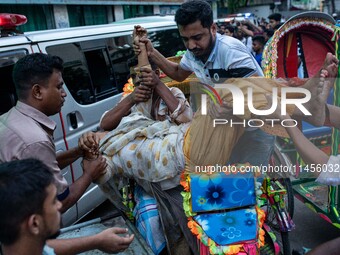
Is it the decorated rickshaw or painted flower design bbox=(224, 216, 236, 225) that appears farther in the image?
the decorated rickshaw

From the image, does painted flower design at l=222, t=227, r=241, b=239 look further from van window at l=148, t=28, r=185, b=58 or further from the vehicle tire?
van window at l=148, t=28, r=185, b=58

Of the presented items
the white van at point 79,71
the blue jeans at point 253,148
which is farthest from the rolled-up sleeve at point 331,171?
the white van at point 79,71

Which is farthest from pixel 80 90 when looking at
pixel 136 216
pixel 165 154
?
pixel 165 154

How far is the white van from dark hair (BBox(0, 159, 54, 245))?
1.72 metres

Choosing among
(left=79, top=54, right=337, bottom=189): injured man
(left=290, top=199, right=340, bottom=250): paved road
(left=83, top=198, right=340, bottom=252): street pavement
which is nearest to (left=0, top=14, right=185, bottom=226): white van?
(left=83, top=198, right=340, bottom=252): street pavement

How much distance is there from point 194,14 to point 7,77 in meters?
1.53

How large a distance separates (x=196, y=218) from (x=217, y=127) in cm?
47

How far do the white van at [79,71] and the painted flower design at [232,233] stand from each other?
68.5 inches

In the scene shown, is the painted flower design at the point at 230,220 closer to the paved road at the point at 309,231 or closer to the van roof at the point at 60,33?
the paved road at the point at 309,231

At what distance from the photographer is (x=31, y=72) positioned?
6.40ft

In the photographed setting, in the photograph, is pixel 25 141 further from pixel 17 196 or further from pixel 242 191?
pixel 242 191

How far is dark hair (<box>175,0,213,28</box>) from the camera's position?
91.2 inches

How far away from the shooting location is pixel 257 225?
181 cm

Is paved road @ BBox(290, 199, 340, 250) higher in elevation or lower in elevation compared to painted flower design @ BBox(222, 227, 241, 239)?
lower
